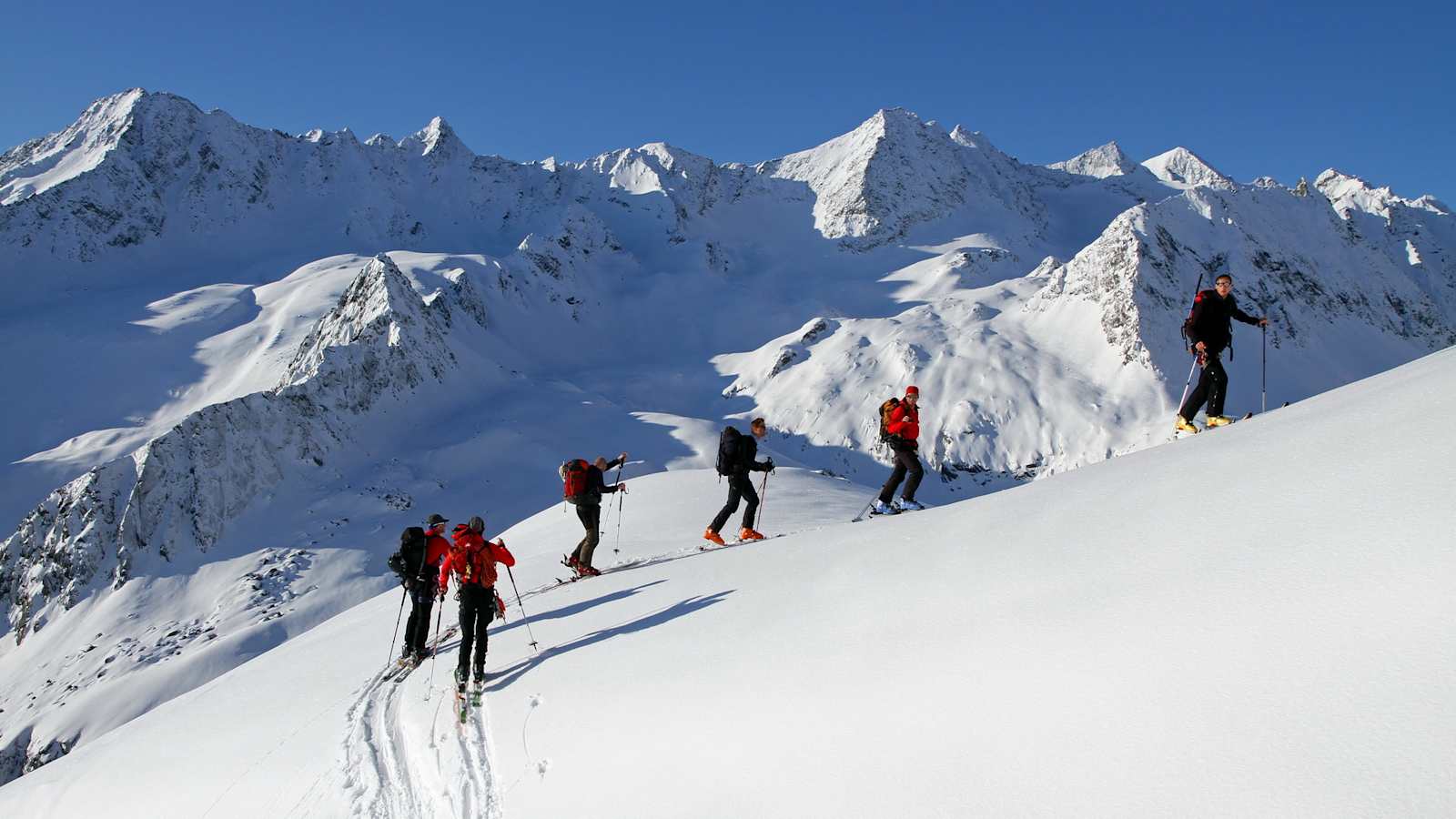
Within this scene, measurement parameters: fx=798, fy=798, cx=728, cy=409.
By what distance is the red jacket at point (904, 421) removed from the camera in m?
11.7

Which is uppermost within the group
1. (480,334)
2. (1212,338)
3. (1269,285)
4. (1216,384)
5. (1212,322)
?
(480,334)

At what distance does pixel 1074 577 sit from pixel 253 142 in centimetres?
14928

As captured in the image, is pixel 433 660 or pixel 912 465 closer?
pixel 433 660

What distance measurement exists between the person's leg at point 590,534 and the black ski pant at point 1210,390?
908cm

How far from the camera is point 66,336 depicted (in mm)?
77688

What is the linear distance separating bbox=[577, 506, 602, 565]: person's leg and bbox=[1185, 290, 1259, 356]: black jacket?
945 cm

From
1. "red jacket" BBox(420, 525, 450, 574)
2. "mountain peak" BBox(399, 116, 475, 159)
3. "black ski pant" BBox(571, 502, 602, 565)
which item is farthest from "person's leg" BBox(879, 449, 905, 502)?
"mountain peak" BBox(399, 116, 475, 159)

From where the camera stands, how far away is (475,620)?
31.4ft

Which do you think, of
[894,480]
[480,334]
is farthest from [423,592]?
[480,334]

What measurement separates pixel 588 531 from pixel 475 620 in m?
4.18

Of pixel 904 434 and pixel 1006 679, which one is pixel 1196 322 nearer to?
pixel 904 434

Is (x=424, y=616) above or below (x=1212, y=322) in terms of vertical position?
below

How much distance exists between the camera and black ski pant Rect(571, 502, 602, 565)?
13.5 meters

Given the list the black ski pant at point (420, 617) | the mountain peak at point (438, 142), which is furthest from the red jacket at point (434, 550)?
the mountain peak at point (438, 142)
